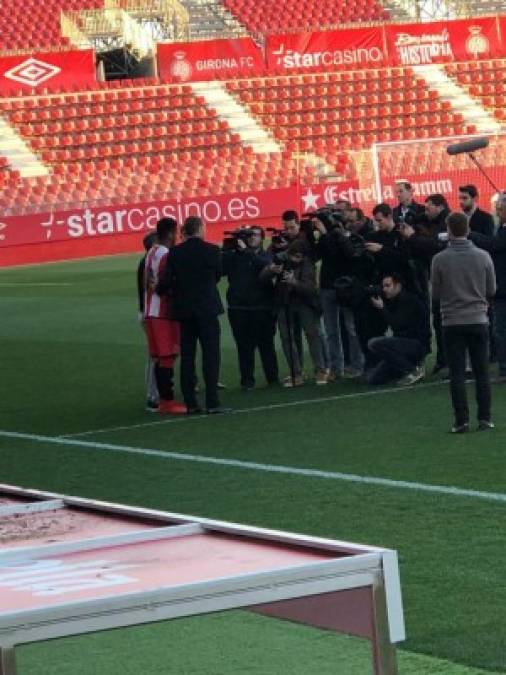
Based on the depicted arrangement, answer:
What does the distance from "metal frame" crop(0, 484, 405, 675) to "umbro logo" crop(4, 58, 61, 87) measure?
4075 centimetres

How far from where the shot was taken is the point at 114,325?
2333 cm

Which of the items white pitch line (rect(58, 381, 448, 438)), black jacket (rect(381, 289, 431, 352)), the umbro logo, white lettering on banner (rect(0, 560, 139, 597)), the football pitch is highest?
the umbro logo

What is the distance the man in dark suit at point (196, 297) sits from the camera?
14641mm

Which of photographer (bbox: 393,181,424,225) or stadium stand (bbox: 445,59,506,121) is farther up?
stadium stand (bbox: 445,59,506,121)

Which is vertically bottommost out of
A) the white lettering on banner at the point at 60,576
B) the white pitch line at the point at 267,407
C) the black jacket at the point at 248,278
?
the white pitch line at the point at 267,407

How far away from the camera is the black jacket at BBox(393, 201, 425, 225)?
52.7ft

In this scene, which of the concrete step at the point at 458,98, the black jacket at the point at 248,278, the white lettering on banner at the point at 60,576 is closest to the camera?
the white lettering on banner at the point at 60,576

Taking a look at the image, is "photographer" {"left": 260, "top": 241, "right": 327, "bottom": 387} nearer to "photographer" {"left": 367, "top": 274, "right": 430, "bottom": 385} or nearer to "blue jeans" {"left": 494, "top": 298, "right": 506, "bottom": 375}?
"photographer" {"left": 367, "top": 274, "right": 430, "bottom": 385}

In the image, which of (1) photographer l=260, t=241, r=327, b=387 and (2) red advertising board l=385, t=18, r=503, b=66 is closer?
(1) photographer l=260, t=241, r=327, b=387

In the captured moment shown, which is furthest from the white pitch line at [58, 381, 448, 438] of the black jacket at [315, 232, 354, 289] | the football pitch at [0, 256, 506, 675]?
the black jacket at [315, 232, 354, 289]

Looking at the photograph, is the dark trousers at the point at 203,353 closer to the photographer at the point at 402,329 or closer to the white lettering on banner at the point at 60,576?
the photographer at the point at 402,329

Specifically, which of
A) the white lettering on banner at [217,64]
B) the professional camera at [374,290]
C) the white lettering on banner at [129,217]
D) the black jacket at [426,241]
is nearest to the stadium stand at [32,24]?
the white lettering on banner at [217,64]

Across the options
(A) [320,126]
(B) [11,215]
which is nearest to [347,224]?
(B) [11,215]

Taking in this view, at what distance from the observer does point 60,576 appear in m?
3.79
